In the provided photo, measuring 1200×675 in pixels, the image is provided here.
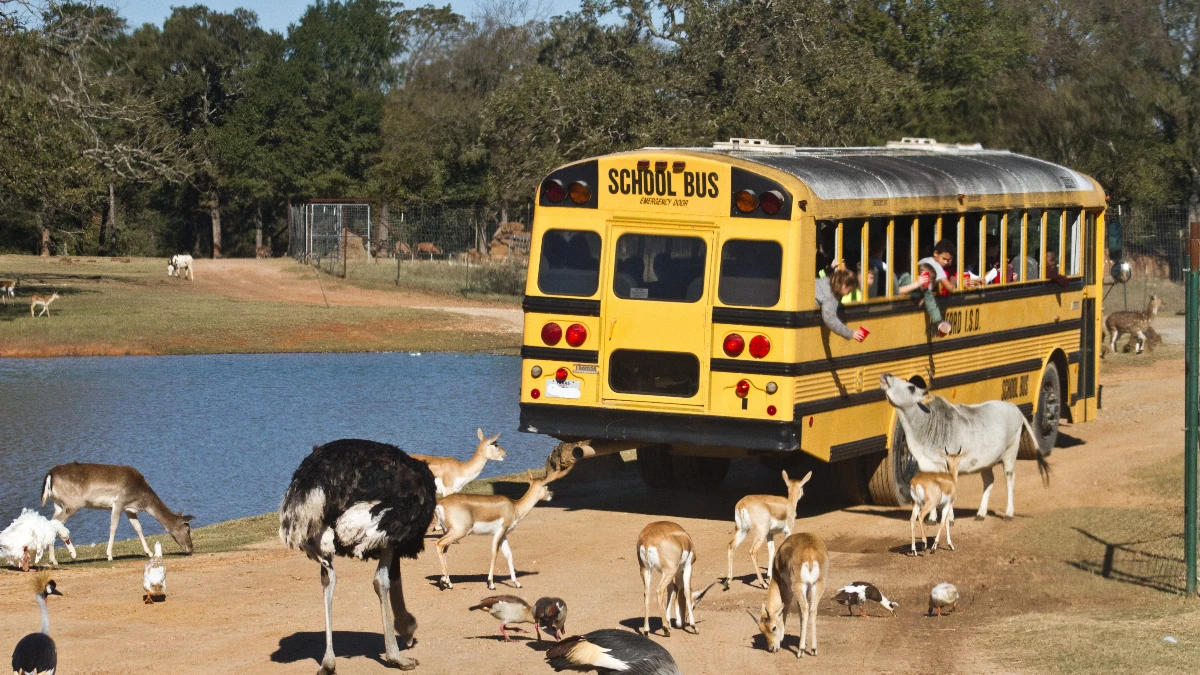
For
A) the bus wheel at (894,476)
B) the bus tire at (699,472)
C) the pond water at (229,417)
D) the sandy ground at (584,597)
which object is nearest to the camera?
the sandy ground at (584,597)

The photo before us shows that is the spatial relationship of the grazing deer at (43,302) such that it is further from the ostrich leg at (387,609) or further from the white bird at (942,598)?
the white bird at (942,598)

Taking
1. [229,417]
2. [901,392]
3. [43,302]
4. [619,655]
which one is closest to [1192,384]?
[901,392]

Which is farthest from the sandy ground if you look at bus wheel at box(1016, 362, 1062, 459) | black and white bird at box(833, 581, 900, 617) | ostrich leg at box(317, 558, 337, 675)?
bus wheel at box(1016, 362, 1062, 459)

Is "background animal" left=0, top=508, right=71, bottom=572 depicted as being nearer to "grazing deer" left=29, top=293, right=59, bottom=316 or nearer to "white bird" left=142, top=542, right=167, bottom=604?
"white bird" left=142, top=542, right=167, bottom=604

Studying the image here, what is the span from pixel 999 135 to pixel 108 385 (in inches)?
772

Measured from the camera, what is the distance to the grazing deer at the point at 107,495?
43.9ft

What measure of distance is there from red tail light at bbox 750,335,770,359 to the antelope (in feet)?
10.3

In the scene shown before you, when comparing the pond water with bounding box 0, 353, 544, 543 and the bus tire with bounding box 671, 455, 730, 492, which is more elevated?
the bus tire with bounding box 671, 455, 730, 492

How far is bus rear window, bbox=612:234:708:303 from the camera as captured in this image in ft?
43.6

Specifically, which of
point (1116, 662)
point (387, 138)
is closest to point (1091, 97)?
point (1116, 662)

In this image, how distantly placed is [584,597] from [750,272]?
324 cm

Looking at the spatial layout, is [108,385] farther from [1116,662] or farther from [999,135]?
[1116,662]

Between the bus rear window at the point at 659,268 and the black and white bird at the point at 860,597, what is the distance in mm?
3256

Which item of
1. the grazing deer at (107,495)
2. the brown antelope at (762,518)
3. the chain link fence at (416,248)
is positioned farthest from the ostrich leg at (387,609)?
the chain link fence at (416,248)
